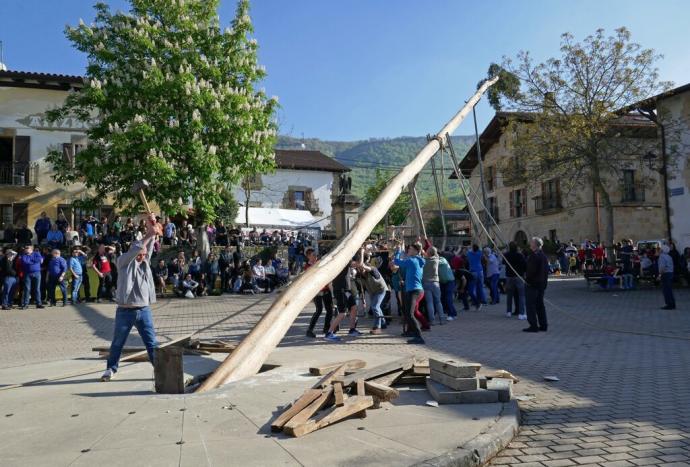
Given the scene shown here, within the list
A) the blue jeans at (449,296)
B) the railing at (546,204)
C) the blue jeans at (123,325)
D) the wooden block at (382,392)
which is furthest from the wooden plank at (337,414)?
the railing at (546,204)

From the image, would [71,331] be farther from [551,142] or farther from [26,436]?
[551,142]

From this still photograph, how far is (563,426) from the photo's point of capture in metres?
4.73

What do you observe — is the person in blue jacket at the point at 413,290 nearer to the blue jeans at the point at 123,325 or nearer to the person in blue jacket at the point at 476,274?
the person in blue jacket at the point at 476,274

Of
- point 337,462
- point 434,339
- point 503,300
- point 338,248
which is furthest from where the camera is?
point 503,300

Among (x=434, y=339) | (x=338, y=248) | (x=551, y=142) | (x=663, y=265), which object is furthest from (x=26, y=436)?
(x=551, y=142)

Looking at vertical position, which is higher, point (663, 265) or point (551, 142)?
point (551, 142)

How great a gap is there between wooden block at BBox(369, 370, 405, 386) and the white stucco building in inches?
1523

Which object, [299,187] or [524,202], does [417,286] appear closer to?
[524,202]

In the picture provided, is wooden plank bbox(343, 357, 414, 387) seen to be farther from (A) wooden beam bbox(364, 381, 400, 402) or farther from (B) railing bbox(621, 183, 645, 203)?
(B) railing bbox(621, 183, 645, 203)

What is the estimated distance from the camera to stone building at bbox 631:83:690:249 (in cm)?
2288

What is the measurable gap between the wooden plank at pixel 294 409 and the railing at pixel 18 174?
26673mm

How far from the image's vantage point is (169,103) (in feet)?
60.3

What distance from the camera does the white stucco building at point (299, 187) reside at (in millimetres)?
45500

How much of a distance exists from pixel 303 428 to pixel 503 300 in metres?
13.6
